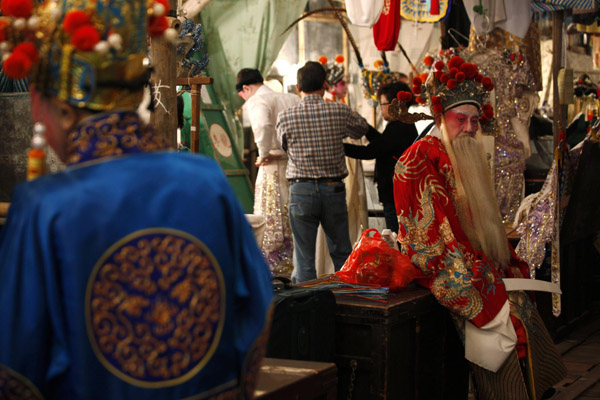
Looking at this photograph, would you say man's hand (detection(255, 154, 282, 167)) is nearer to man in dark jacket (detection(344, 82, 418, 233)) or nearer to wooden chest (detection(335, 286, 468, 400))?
man in dark jacket (detection(344, 82, 418, 233))

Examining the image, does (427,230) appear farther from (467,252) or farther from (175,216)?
(175,216)

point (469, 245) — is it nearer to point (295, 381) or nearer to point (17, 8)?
point (295, 381)

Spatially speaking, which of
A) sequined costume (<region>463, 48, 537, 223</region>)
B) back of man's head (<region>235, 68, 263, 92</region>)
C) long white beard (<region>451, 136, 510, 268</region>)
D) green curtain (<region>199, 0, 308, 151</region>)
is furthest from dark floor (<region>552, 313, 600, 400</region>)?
green curtain (<region>199, 0, 308, 151</region>)

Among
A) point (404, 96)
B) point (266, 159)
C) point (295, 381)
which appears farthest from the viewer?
point (266, 159)

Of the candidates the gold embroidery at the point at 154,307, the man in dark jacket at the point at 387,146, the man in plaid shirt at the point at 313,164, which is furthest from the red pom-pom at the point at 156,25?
the man in dark jacket at the point at 387,146

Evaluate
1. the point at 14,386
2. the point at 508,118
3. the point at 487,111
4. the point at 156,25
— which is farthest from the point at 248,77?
the point at 14,386

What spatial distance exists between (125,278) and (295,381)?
2.72 feet

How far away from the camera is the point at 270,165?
245 inches

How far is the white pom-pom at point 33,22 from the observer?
5.13 ft

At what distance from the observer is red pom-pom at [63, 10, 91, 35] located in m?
1.51

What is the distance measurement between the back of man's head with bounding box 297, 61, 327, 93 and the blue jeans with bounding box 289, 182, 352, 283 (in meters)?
0.65

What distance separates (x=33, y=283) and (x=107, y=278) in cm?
13

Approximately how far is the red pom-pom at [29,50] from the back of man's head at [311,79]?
382 centimetres

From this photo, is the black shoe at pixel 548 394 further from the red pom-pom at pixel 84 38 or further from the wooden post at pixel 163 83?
the red pom-pom at pixel 84 38
